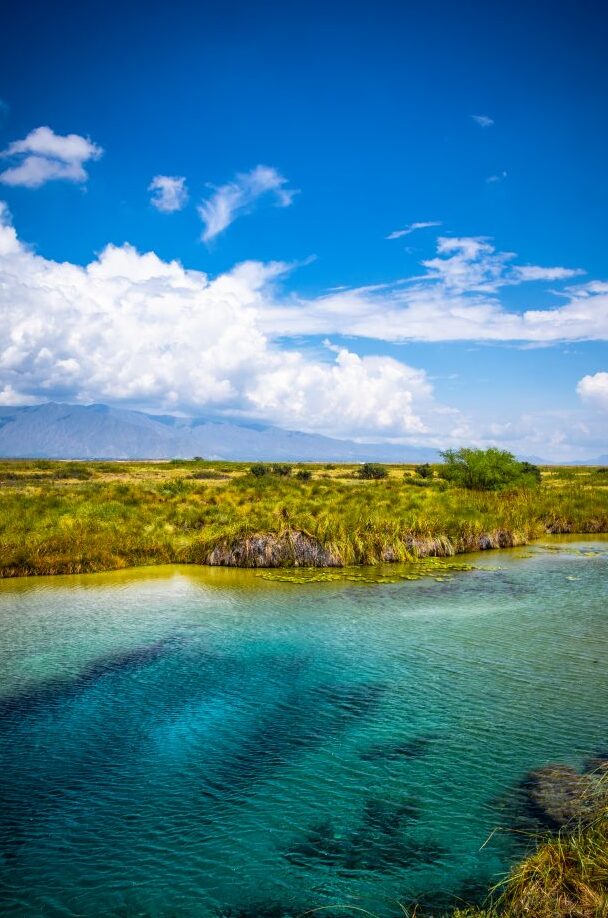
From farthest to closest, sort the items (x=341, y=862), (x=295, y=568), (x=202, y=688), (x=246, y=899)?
1. (x=295, y=568)
2. (x=202, y=688)
3. (x=341, y=862)
4. (x=246, y=899)

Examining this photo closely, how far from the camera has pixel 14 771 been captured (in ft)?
32.8

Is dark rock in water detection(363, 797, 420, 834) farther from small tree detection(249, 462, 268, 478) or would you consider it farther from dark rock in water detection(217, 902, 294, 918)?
small tree detection(249, 462, 268, 478)

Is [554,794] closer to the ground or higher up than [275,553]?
closer to the ground

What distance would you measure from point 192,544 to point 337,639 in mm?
13089

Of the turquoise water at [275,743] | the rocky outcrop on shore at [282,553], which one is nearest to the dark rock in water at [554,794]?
the turquoise water at [275,743]

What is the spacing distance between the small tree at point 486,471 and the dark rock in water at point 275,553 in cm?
2625

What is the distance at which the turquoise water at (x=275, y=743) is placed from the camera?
24.8 feet

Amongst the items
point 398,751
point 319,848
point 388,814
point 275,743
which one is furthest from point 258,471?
point 319,848

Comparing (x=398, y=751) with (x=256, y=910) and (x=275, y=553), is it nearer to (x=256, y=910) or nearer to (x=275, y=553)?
(x=256, y=910)

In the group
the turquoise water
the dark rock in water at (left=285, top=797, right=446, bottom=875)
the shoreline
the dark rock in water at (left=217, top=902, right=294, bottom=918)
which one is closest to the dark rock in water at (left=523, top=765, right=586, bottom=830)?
the turquoise water

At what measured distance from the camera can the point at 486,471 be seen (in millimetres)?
50562

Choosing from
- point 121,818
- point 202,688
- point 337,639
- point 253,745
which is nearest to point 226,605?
point 337,639

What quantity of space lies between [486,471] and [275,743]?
42.8m

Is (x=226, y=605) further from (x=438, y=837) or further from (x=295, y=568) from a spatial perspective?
(x=438, y=837)
